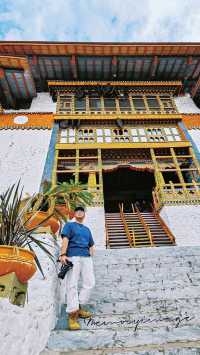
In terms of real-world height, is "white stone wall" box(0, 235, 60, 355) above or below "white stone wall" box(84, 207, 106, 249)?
below

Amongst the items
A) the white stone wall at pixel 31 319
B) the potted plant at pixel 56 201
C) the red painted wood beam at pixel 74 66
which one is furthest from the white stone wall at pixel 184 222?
the red painted wood beam at pixel 74 66

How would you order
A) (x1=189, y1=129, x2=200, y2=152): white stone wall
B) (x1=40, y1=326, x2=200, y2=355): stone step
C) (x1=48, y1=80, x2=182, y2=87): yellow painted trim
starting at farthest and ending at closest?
(x1=48, y1=80, x2=182, y2=87): yellow painted trim < (x1=189, y1=129, x2=200, y2=152): white stone wall < (x1=40, y1=326, x2=200, y2=355): stone step

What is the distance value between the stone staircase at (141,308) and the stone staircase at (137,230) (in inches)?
101

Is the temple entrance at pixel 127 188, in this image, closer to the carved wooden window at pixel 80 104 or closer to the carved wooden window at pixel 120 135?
the carved wooden window at pixel 120 135

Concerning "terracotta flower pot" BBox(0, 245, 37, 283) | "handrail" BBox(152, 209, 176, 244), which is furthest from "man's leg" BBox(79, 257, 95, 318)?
"handrail" BBox(152, 209, 176, 244)

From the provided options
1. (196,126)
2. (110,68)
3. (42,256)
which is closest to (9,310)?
(42,256)

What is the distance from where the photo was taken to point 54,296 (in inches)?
131

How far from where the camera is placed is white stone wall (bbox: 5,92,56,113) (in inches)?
511

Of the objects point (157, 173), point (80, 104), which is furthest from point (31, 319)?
point (80, 104)

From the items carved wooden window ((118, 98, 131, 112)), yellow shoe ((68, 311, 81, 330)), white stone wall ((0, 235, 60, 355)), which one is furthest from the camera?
carved wooden window ((118, 98, 131, 112))

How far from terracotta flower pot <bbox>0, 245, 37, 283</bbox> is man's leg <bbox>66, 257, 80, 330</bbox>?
0.57m

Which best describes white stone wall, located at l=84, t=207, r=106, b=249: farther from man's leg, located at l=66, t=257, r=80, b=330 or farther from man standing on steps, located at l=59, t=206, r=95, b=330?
man's leg, located at l=66, t=257, r=80, b=330

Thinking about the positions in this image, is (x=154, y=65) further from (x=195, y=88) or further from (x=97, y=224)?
(x=97, y=224)

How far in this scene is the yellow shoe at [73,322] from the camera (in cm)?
280
